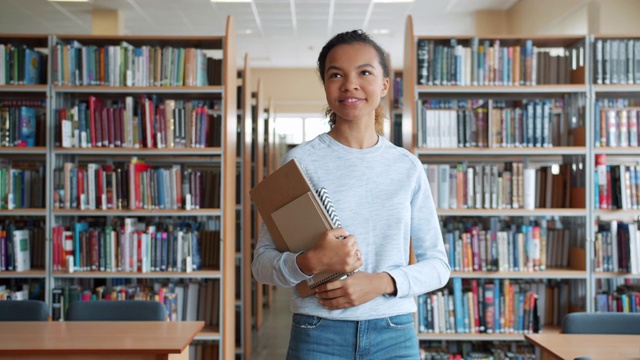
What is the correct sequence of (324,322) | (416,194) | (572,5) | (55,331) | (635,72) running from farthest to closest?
1. (572,5)
2. (635,72)
3. (55,331)
4. (416,194)
5. (324,322)

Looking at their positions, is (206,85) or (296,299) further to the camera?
(206,85)

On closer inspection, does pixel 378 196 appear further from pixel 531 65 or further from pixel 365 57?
pixel 531 65

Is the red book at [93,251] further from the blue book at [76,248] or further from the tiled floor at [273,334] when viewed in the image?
the tiled floor at [273,334]

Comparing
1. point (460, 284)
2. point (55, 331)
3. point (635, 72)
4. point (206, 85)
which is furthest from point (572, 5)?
point (55, 331)

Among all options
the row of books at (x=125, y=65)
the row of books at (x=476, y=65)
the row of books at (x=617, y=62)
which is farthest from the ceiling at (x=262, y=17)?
the row of books at (x=617, y=62)

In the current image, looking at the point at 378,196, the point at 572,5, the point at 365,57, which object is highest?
Answer: the point at 572,5

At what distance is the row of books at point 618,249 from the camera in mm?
3906

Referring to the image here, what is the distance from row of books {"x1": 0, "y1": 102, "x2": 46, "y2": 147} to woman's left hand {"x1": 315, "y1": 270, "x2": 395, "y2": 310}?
3.56 metres

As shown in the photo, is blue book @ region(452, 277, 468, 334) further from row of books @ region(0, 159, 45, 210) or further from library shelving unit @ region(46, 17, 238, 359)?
row of books @ region(0, 159, 45, 210)

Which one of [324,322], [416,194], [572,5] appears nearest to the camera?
[324,322]

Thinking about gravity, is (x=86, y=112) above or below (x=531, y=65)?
below

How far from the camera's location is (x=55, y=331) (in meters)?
2.47

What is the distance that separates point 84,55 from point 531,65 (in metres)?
2.94

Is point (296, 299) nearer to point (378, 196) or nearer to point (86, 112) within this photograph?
point (378, 196)
